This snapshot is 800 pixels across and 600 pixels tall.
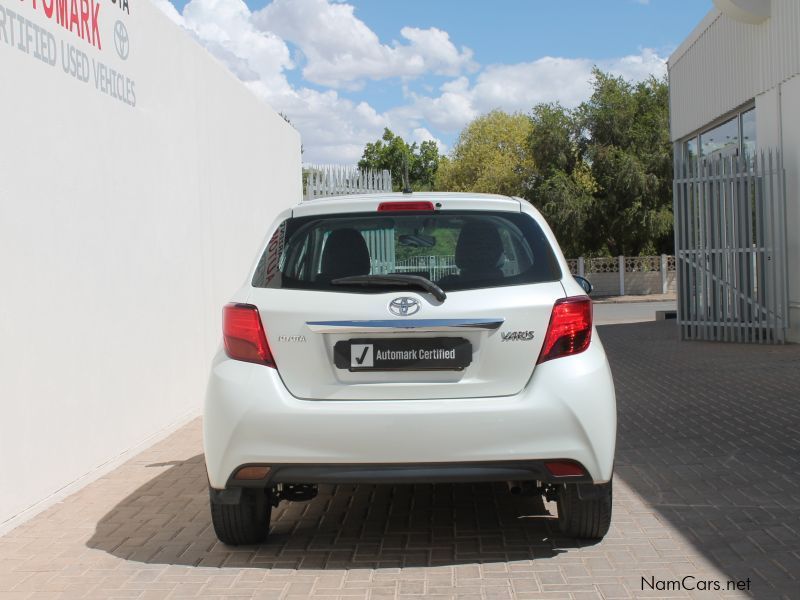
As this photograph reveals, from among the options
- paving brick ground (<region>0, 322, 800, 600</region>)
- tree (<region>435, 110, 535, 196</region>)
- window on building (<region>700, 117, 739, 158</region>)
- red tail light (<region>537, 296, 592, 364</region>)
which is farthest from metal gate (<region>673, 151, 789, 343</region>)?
tree (<region>435, 110, 535, 196</region>)

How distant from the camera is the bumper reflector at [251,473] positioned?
4445 millimetres

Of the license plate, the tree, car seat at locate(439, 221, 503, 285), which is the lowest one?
the license plate

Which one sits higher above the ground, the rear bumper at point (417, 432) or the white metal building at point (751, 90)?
the white metal building at point (751, 90)

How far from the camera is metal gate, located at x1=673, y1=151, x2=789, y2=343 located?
562 inches

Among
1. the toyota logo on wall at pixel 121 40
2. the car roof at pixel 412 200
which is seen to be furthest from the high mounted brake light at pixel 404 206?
the toyota logo on wall at pixel 121 40

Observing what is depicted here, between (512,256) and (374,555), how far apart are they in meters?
1.56

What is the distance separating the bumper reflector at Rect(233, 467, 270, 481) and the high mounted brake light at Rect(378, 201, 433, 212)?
4.37ft

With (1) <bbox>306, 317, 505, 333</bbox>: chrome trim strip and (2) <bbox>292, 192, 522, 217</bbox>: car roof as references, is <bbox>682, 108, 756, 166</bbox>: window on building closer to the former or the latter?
(2) <bbox>292, 192, 522, 217</bbox>: car roof

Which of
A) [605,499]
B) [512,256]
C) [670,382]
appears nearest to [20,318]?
[512,256]

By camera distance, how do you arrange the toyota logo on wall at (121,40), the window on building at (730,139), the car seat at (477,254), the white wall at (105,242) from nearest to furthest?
the car seat at (477,254) → the white wall at (105,242) → the toyota logo on wall at (121,40) → the window on building at (730,139)

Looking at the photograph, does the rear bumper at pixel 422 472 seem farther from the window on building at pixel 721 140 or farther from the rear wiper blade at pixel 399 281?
the window on building at pixel 721 140

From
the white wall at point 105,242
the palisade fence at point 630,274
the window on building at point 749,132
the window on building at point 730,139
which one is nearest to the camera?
the white wall at point 105,242

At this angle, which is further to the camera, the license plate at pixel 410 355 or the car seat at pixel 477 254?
the car seat at pixel 477 254

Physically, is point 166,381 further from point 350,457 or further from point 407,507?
point 350,457
